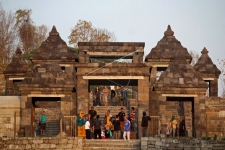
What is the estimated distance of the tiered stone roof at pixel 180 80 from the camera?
93.6ft

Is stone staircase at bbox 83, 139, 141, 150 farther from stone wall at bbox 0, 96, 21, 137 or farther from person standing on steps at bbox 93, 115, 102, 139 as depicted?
stone wall at bbox 0, 96, 21, 137

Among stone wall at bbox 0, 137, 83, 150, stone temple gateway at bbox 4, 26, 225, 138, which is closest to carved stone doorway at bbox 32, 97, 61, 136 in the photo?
stone temple gateway at bbox 4, 26, 225, 138

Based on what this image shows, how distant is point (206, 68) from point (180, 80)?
1116cm

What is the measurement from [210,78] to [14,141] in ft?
62.6

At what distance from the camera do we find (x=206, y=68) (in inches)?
1554

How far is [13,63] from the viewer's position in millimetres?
40500

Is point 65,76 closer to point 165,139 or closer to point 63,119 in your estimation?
point 63,119

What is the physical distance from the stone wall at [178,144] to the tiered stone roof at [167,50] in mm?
15206

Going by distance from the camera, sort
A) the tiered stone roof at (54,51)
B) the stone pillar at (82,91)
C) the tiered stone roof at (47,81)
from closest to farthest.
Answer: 1. the tiered stone roof at (47,81)
2. the stone pillar at (82,91)
3. the tiered stone roof at (54,51)

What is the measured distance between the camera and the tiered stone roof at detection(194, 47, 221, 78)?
3916cm

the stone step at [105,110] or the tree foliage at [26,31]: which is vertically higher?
the tree foliage at [26,31]

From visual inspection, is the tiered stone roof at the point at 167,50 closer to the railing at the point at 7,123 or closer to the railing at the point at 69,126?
the railing at the point at 69,126

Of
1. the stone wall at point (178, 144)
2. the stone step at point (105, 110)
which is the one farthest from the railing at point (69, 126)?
the stone step at point (105, 110)

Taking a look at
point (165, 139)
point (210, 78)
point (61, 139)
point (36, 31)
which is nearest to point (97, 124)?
point (61, 139)
